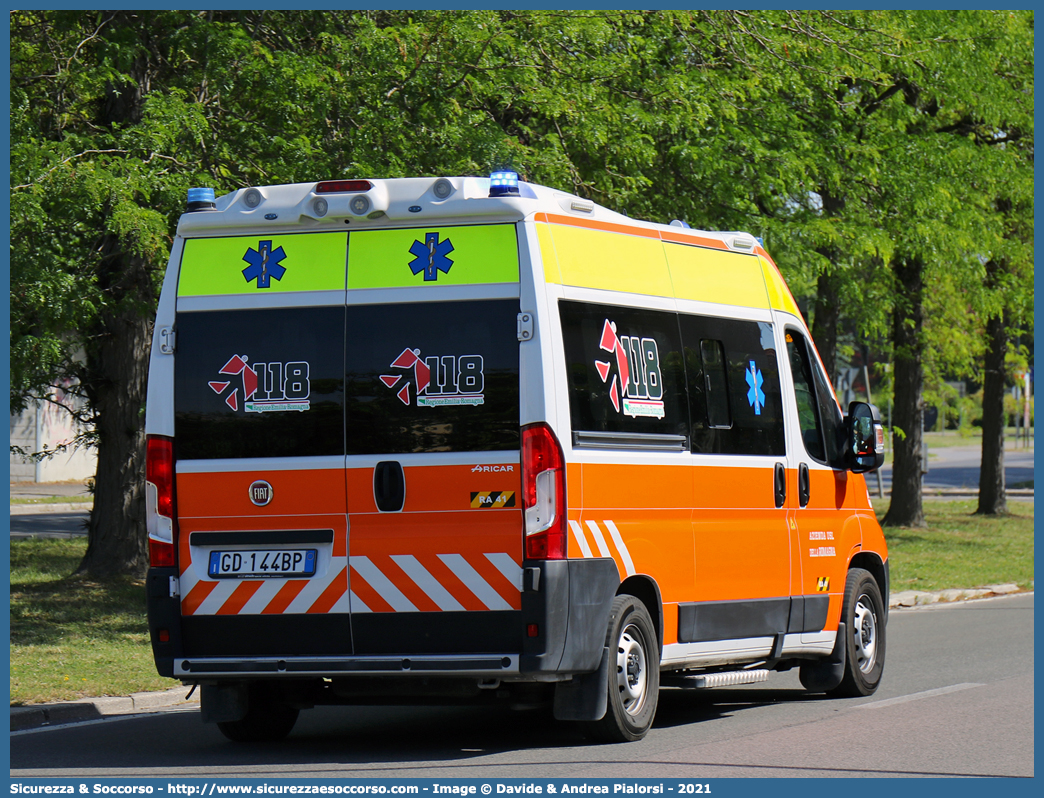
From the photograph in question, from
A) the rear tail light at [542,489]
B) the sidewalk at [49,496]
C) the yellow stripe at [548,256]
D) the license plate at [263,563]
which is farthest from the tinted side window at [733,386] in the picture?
the sidewalk at [49,496]

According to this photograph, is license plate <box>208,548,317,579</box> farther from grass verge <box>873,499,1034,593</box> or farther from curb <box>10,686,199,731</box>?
grass verge <box>873,499,1034,593</box>

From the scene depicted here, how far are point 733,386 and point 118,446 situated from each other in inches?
348

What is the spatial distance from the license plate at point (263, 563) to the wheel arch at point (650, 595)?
1762mm

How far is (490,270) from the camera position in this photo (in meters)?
7.46

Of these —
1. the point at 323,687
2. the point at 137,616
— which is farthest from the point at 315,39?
the point at 323,687

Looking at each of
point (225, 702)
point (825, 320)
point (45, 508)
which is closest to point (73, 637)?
point (225, 702)

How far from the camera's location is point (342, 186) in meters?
7.72

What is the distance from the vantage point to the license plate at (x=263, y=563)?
24.8 ft

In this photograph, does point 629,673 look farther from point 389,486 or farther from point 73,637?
point 73,637

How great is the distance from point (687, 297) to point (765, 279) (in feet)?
3.79

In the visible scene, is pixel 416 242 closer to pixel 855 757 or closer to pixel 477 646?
pixel 477 646

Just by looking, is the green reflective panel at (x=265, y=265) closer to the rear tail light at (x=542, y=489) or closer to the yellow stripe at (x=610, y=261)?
the yellow stripe at (x=610, y=261)

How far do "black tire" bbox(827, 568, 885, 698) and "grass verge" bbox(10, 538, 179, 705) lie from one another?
4.76 m

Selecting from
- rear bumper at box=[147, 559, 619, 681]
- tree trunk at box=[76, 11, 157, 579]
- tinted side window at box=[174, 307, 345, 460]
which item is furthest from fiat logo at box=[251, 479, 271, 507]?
tree trunk at box=[76, 11, 157, 579]
